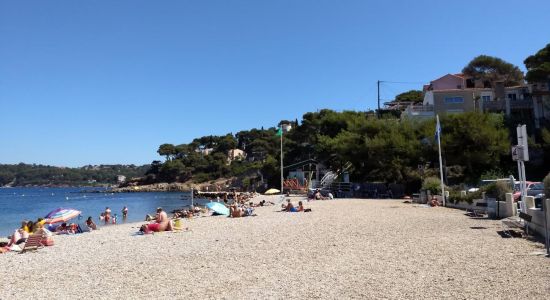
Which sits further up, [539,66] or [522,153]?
[539,66]

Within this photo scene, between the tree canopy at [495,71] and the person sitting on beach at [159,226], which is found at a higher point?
the tree canopy at [495,71]

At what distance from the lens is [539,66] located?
159ft

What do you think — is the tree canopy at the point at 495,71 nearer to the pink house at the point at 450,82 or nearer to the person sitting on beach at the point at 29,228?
the pink house at the point at 450,82

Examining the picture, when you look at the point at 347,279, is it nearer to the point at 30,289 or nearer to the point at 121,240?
the point at 30,289

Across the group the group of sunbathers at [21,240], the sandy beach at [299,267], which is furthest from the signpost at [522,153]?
the group of sunbathers at [21,240]

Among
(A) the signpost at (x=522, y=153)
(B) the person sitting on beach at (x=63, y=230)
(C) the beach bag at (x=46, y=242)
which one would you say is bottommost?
(B) the person sitting on beach at (x=63, y=230)

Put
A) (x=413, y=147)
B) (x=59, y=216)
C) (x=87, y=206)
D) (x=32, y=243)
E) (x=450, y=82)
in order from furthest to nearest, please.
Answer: (x=87, y=206), (x=450, y=82), (x=413, y=147), (x=59, y=216), (x=32, y=243)

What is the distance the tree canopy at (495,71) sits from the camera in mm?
60531

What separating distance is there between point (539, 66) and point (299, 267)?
52076 mm

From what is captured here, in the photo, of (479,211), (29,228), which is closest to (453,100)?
(479,211)

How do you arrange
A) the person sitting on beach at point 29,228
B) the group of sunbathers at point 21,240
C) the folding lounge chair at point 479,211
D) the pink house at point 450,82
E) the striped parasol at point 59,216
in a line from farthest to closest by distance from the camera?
1. the pink house at point 450,82
2. the striped parasol at point 59,216
3. the folding lounge chair at point 479,211
4. the person sitting on beach at point 29,228
5. the group of sunbathers at point 21,240

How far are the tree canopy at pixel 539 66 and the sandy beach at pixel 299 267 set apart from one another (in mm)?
42418

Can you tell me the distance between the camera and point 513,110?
162 ft

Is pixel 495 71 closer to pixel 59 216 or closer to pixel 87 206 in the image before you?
pixel 59 216
